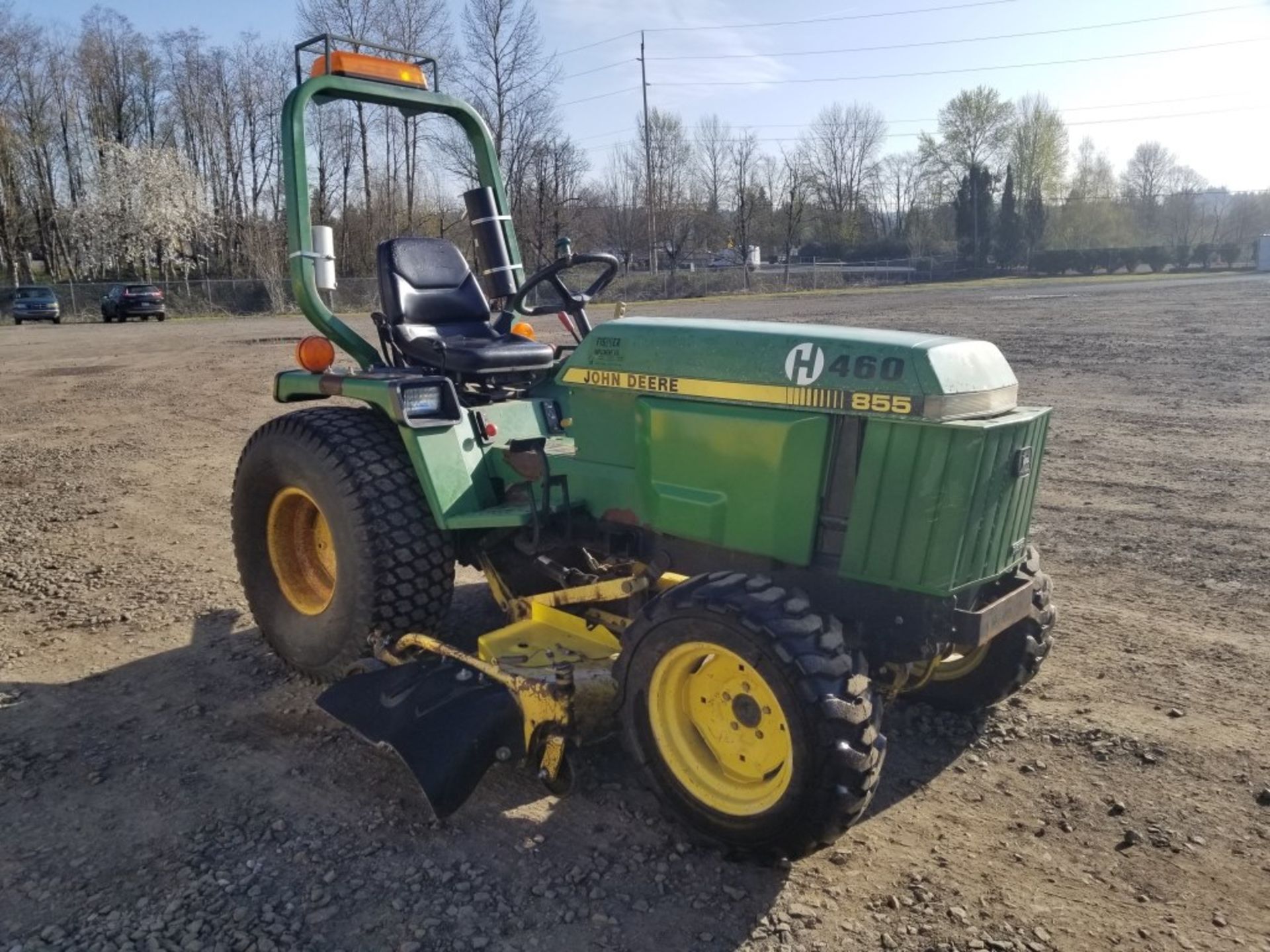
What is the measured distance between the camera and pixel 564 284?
436cm

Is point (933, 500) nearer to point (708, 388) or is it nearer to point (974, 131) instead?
point (708, 388)

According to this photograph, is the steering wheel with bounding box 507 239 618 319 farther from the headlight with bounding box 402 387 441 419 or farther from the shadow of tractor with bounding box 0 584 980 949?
the shadow of tractor with bounding box 0 584 980 949

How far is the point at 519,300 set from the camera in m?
4.55

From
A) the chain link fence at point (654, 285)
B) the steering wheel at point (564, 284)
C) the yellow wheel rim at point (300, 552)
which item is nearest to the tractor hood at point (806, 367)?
the steering wheel at point (564, 284)

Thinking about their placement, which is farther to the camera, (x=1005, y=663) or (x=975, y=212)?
(x=975, y=212)

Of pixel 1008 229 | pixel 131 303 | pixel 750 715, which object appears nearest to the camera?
pixel 750 715

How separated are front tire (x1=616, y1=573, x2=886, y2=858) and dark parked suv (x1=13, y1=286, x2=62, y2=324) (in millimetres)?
34631

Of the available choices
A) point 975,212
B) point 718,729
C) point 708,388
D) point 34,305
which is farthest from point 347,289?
point 975,212

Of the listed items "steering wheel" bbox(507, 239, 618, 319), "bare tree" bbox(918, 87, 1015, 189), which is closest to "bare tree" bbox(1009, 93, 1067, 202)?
A: "bare tree" bbox(918, 87, 1015, 189)

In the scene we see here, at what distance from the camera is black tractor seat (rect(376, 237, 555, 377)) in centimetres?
410

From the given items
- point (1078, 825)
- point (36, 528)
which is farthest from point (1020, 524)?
point (36, 528)

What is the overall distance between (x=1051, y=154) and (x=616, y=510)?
69.7 meters

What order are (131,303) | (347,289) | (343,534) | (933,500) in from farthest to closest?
(347,289), (131,303), (343,534), (933,500)

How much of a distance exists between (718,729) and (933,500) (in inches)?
36.4
